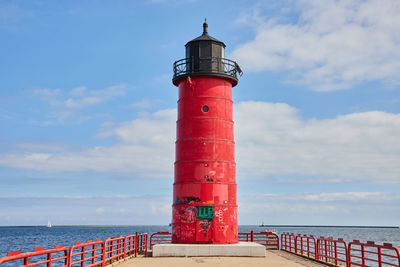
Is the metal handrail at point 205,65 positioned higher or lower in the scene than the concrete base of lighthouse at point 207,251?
higher

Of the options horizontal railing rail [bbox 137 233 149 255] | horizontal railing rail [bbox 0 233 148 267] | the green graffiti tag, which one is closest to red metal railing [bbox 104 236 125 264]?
horizontal railing rail [bbox 0 233 148 267]

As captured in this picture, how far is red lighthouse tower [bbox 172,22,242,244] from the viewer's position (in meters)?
19.8

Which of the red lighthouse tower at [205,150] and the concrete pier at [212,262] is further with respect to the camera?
the red lighthouse tower at [205,150]

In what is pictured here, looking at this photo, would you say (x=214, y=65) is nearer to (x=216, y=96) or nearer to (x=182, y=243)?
(x=216, y=96)

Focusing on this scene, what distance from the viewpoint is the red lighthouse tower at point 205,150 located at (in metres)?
19.8

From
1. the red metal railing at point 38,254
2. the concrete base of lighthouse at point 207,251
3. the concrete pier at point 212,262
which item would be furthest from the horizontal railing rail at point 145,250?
the concrete base of lighthouse at point 207,251

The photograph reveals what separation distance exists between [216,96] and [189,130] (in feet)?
7.72

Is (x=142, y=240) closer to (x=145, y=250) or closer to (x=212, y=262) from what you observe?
(x=145, y=250)

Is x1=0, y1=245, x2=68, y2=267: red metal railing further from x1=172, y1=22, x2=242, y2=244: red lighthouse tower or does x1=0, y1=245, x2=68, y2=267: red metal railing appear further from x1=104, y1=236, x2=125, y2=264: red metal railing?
→ x1=172, y1=22, x2=242, y2=244: red lighthouse tower

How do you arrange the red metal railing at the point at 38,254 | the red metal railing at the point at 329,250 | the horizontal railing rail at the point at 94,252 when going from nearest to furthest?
the red metal railing at the point at 38,254
the horizontal railing rail at the point at 94,252
the red metal railing at the point at 329,250

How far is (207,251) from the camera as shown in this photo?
18.7 meters

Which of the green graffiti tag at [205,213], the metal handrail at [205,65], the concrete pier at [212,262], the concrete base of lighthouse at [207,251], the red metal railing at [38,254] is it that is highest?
the metal handrail at [205,65]

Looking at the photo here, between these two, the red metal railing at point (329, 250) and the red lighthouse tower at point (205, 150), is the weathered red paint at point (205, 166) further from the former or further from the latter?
the red metal railing at point (329, 250)

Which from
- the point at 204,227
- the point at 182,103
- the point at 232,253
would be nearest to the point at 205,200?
the point at 204,227
